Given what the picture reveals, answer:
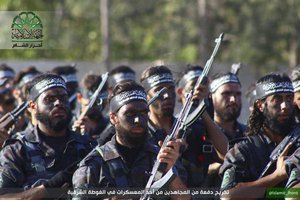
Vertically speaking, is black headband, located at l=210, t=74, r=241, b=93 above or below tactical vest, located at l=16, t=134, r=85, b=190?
above

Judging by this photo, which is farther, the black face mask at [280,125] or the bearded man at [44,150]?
the bearded man at [44,150]

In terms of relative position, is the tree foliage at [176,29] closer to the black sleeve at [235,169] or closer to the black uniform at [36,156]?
the black uniform at [36,156]

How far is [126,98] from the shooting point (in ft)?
29.7

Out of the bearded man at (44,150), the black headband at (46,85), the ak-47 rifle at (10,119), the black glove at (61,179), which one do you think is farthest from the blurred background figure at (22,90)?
the black glove at (61,179)

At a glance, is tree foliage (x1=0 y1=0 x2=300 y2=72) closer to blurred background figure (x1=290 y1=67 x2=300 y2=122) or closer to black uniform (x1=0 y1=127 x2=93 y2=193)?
blurred background figure (x1=290 y1=67 x2=300 y2=122)

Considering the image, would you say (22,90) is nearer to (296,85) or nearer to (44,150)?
(44,150)

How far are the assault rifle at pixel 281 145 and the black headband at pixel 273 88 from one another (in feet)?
1.62

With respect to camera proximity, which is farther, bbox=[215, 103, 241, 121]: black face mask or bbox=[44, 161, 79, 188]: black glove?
bbox=[215, 103, 241, 121]: black face mask

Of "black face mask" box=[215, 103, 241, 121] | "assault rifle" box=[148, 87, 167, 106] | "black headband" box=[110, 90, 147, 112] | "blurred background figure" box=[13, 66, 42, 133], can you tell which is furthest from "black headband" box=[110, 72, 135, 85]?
"black headband" box=[110, 90, 147, 112]

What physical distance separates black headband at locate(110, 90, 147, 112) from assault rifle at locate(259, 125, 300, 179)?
1239mm

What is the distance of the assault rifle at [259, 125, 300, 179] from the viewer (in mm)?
8688

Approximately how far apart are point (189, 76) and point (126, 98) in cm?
262

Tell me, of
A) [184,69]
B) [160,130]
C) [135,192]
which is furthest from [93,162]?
[184,69]

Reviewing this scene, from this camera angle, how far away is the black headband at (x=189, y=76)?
1152 cm
